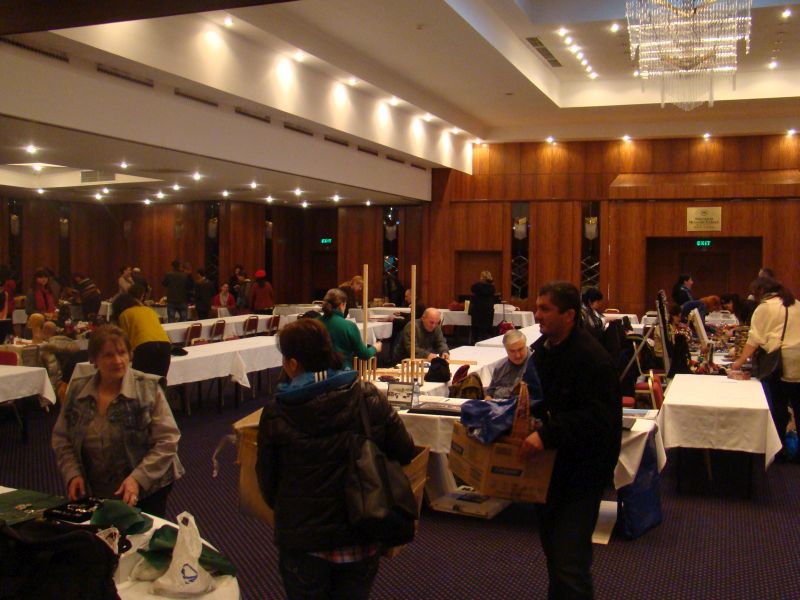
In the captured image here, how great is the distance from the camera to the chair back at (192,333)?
412 inches

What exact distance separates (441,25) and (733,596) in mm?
7901

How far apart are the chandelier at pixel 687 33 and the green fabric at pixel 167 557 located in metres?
7.97

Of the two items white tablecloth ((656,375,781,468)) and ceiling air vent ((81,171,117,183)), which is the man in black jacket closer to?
white tablecloth ((656,375,781,468))

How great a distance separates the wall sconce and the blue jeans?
28.9ft

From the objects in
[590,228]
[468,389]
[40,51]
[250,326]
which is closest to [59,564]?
[468,389]

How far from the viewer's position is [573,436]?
Result: 266 centimetres

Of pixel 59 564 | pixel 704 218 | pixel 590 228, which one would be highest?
pixel 704 218

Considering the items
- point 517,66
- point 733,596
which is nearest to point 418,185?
point 517,66

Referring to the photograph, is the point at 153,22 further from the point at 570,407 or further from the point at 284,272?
the point at 284,272

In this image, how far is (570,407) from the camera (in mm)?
2734

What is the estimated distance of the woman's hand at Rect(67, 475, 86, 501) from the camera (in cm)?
286

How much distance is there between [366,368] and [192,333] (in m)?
5.33

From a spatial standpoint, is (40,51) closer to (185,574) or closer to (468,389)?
(468,389)

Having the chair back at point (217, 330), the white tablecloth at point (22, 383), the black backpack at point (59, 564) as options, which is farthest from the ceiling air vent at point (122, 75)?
the black backpack at point (59, 564)
